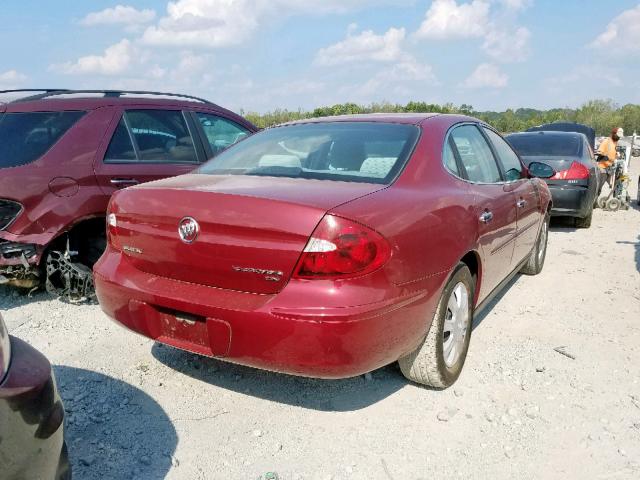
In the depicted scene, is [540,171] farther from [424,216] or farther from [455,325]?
[424,216]

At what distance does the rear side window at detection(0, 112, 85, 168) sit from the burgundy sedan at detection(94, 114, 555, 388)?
151cm

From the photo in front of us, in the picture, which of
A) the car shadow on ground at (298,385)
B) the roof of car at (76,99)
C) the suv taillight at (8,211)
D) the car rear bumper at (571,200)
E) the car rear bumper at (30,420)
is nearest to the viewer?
the car rear bumper at (30,420)

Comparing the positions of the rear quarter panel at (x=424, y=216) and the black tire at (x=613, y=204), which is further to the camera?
the black tire at (x=613, y=204)

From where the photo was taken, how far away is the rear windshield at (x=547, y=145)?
8.02 meters

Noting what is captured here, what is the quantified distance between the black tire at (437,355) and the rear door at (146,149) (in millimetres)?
2685

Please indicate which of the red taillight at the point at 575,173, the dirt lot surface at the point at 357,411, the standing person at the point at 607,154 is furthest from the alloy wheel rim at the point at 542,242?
the standing person at the point at 607,154

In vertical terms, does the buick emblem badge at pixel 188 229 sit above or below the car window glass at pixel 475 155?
below

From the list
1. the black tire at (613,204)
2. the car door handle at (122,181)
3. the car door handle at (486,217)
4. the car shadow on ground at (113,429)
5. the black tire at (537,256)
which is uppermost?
the car door handle at (122,181)

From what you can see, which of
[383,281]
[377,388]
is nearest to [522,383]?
[377,388]

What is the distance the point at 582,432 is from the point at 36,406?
2.39 meters

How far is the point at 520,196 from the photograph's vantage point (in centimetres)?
411

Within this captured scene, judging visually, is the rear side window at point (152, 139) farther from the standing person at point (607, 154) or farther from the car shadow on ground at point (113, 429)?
the standing person at point (607, 154)

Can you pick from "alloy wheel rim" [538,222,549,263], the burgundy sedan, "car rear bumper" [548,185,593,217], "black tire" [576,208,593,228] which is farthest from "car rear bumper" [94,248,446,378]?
"black tire" [576,208,593,228]

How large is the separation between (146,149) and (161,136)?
0.23m
